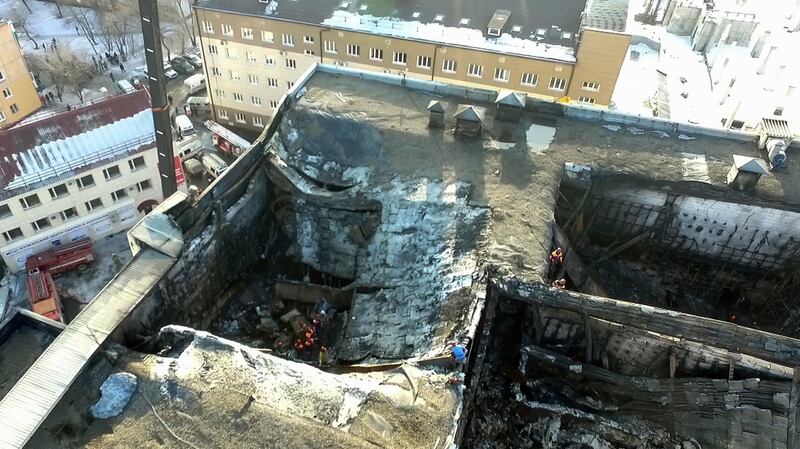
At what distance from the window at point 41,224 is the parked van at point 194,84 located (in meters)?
26.5

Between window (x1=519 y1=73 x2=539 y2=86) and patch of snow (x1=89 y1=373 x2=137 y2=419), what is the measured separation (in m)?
37.0

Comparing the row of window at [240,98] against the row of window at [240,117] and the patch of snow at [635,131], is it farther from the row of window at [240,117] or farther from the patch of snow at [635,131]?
the patch of snow at [635,131]

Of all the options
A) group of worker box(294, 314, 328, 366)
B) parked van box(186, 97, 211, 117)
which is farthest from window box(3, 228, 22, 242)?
group of worker box(294, 314, 328, 366)

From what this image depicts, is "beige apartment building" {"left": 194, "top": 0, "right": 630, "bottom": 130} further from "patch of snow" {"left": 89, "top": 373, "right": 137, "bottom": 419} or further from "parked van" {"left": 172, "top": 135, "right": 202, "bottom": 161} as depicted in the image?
"patch of snow" {"left": 89, "top": 373, "right": 137, "bottom": 419}

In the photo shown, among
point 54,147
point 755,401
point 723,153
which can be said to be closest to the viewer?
point 755,401

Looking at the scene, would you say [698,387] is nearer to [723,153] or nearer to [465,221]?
[465,221]

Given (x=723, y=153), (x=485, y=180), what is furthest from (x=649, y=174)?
(x=485, y=180)

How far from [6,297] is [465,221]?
117 ft

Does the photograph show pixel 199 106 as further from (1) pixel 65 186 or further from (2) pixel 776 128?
(2) pixel 776 128

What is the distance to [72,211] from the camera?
134ft

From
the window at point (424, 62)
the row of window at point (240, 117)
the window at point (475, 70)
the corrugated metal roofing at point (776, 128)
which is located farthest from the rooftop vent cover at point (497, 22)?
the row of window at point (240, 117)

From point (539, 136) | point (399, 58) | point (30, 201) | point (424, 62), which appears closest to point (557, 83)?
point (424, 62)

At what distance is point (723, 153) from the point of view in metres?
26.4

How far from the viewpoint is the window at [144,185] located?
42516 mm
